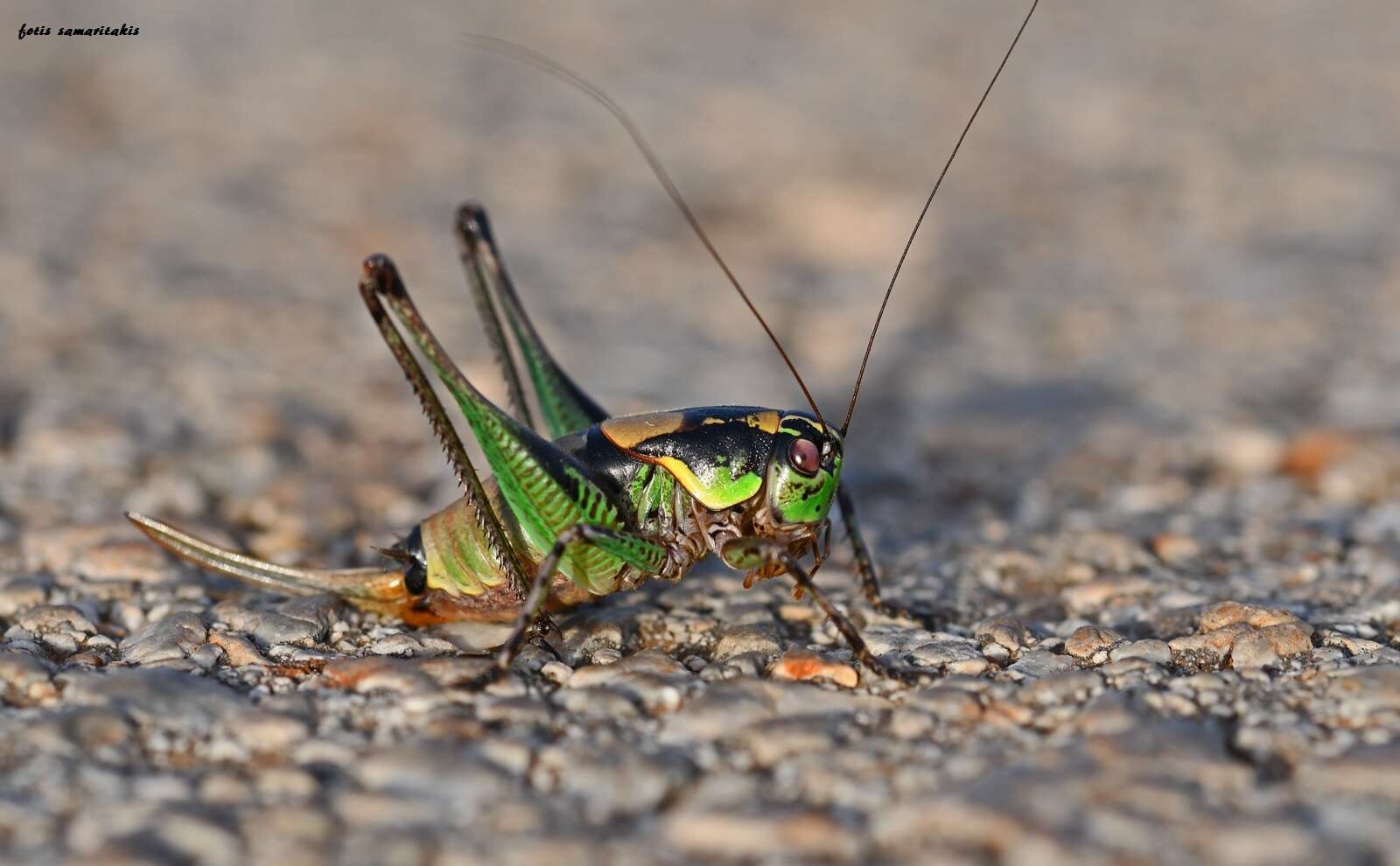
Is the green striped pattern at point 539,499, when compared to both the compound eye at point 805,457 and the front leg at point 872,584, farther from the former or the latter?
the front leg at point 872,584

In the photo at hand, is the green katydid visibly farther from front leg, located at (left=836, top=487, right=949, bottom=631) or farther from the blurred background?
the blurred background

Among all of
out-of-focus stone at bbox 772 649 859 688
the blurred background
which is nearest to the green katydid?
out-of-focus stone at bbox 772 649 859 688

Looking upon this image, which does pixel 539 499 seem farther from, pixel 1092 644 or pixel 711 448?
pixel 1092 644

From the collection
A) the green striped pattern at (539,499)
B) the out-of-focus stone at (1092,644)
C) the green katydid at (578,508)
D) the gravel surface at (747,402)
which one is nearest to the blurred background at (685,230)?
the gravel surface at (747,402)

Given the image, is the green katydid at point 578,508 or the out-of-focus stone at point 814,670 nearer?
the out-of-focus stone at point 814,670

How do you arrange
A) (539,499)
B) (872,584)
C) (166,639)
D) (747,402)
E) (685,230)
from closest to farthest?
(166,639), (539,499), (872,584), (747,402), (685,230)

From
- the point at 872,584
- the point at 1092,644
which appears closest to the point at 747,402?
the point at 872,584
